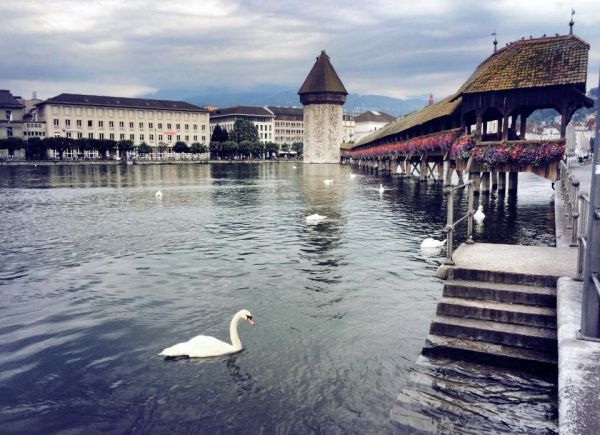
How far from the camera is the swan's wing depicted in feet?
25.2

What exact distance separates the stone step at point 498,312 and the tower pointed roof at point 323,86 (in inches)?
4454

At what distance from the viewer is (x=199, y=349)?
7.68m

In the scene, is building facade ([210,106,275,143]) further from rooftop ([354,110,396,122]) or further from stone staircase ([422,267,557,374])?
stone staircase ([422,267,557,374])

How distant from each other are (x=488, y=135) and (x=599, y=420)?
3189 cm

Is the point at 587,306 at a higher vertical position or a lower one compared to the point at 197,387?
higher

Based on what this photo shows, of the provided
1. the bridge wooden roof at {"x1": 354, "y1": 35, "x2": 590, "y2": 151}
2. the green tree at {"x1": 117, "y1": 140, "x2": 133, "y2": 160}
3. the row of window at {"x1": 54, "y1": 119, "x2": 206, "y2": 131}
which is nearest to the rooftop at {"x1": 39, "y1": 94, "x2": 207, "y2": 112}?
the row of window at {"x1": 54, "y1": 119, "x2": 206, "y2": 131}

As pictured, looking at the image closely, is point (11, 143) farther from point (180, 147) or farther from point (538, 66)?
point (538, 66)

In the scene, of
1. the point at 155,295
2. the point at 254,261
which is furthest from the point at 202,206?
the point at 155,295

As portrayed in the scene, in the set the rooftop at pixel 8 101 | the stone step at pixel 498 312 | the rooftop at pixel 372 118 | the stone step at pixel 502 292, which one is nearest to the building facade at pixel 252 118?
the rooftop at pixel 372 118

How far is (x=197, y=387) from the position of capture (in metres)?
6.79

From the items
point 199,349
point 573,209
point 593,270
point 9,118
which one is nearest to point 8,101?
point 9,118

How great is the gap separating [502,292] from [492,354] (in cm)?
98

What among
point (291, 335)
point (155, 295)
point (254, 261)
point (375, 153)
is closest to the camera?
point (291, 335)

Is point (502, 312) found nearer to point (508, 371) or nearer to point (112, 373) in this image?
point (508, 371)
